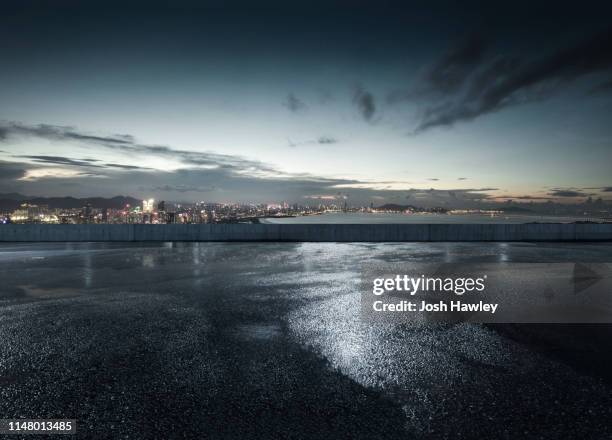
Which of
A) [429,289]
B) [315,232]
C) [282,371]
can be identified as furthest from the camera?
[315,232]

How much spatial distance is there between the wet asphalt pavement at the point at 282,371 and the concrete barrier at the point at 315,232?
1332cm

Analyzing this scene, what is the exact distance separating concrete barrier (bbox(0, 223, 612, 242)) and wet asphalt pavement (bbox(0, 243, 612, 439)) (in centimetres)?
1332

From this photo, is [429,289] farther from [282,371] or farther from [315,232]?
[315,232]

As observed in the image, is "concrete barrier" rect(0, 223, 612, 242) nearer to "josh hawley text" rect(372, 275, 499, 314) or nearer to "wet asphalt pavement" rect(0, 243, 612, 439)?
"josh hawley text" rect(372, 275, 499, 314)

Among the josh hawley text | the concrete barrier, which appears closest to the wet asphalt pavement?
the josh hawley text

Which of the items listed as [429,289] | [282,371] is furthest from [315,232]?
[282,371]

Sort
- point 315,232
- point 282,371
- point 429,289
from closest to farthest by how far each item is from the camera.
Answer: point 282,371
point 429,289
point 315,232

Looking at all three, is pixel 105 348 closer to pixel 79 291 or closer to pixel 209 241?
pixel 79 291

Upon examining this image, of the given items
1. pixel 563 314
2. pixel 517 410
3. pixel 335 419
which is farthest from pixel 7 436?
pixel 563 314

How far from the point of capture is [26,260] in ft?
42.6

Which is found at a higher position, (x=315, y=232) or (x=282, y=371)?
(x=315, y=232)

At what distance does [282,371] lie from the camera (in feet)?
13.0

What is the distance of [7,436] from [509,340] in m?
6.04

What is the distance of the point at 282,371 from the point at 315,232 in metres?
17.7
